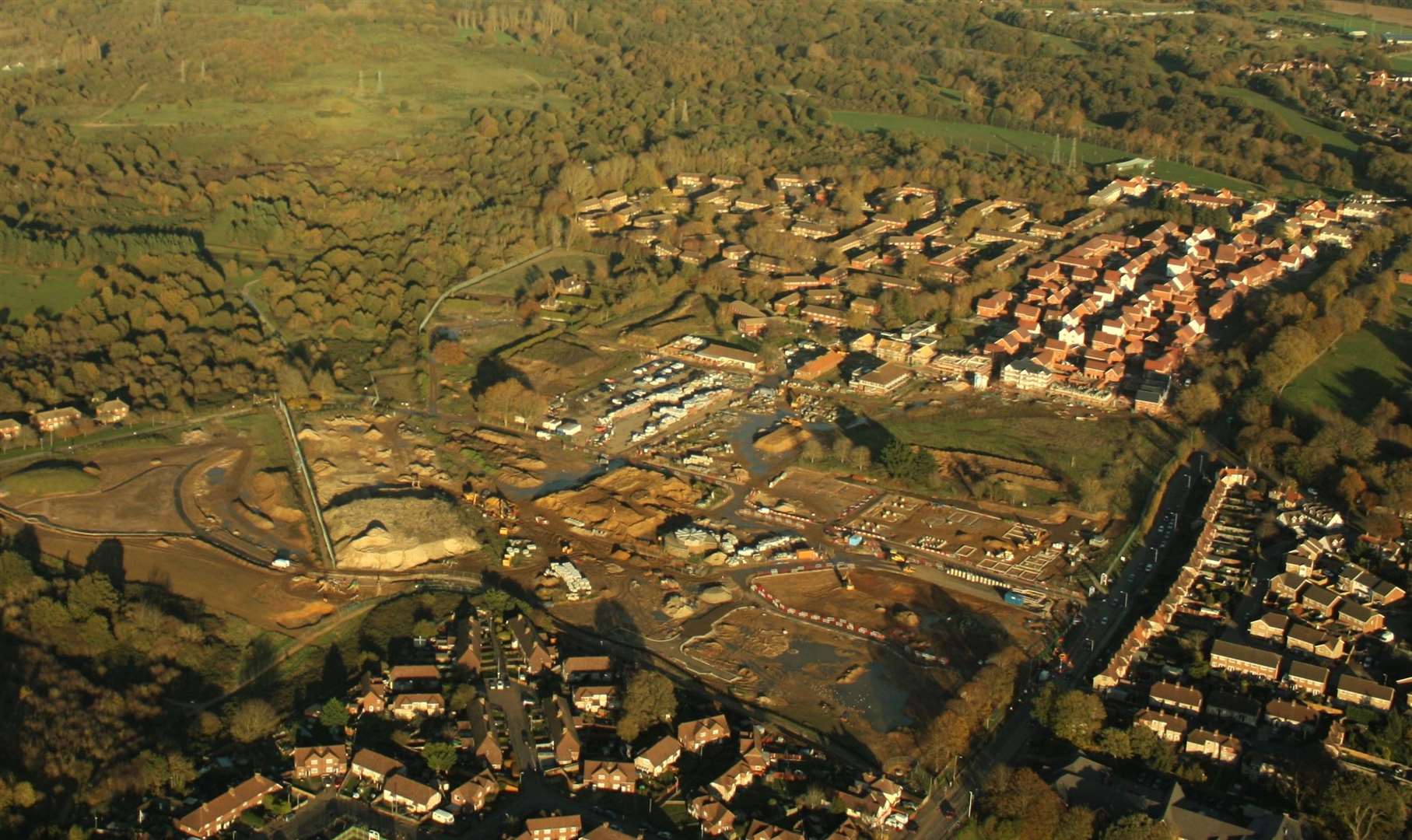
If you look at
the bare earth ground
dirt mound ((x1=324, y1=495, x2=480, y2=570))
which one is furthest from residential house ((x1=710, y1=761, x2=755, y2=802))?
dirt mound ((x1=324, y1=495, x2=480, y2=570))

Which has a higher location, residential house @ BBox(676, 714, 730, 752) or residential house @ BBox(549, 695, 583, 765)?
residential house @ BBox(676, 714, 730, 752)

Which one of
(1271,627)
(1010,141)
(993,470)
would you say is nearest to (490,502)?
(993,470)

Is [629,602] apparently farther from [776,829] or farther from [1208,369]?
[1208,369]

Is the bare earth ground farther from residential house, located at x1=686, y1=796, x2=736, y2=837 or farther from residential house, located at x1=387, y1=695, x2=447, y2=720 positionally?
residential house, located at x1=387, y1=695, x2=447, y2=720

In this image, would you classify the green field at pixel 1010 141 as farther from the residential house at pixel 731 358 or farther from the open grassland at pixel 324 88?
the residential house at pixel 731 358

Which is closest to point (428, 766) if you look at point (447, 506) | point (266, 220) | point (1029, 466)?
point (447, 506)

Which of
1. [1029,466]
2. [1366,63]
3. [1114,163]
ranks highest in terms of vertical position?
[1366,63]

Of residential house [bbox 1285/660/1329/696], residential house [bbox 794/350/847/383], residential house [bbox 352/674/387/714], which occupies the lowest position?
residential house [bbox 352/674/387/714]
